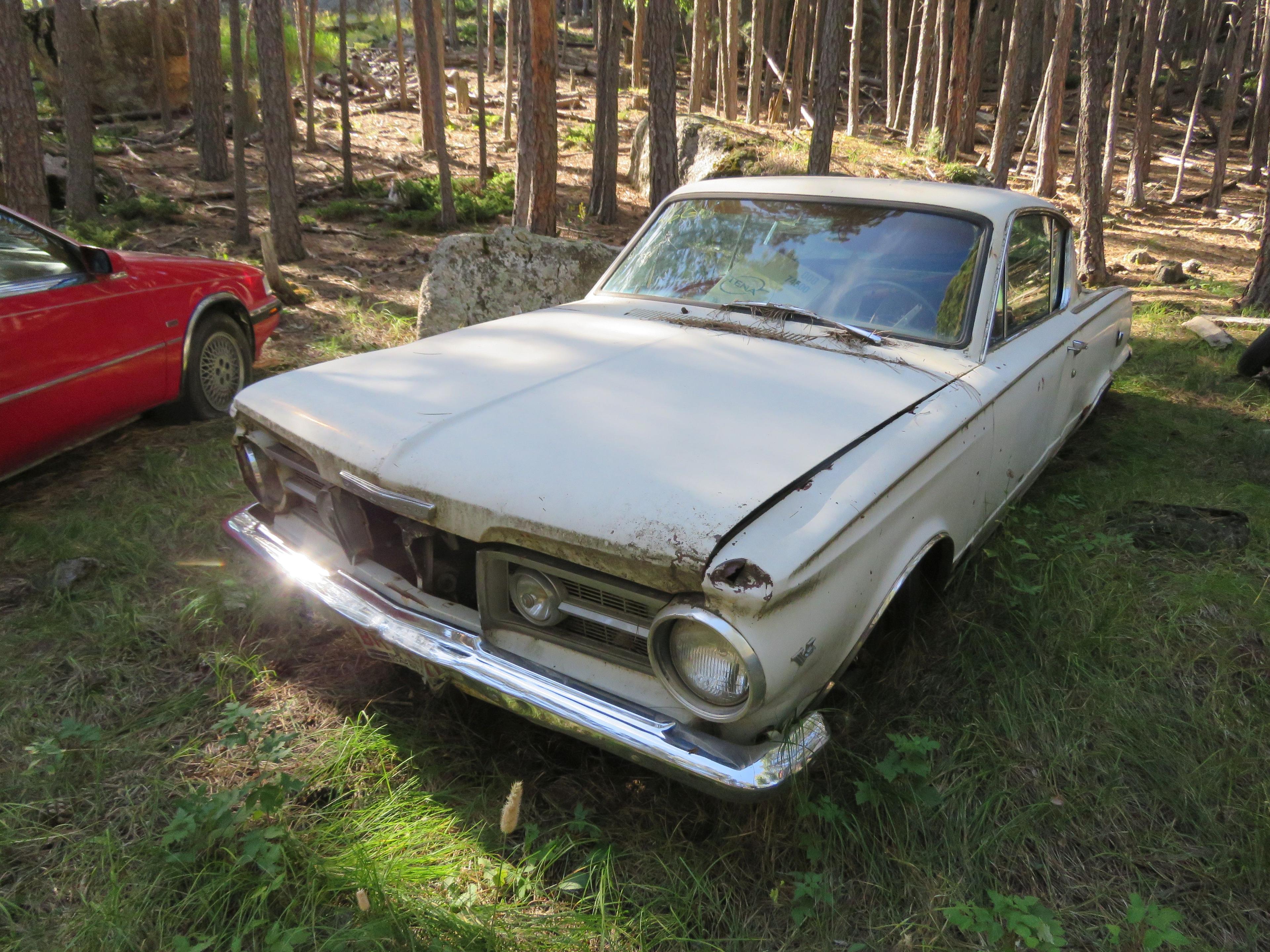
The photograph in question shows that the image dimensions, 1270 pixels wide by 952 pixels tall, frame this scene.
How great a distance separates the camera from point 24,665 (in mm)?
3029

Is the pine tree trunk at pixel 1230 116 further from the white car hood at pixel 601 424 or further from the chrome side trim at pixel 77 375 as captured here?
the chrome side trim at pixel 77 375

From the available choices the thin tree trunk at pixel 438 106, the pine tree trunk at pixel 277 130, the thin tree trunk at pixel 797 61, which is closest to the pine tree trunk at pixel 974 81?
the thin tree trunk at pixel 797 61

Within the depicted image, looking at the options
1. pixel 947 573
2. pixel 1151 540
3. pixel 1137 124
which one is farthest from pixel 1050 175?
pixel 947 573

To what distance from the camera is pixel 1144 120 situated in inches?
603

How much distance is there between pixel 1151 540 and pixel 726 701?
2.73m

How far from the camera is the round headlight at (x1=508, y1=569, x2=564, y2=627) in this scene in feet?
7.13

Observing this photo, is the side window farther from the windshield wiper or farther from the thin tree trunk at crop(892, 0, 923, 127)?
the thin tree trunk at crop(892, 0, 923, 127)

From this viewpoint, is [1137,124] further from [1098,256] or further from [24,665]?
[24,665]

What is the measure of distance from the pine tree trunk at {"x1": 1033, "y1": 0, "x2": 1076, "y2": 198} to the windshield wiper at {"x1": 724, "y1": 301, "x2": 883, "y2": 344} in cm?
1225

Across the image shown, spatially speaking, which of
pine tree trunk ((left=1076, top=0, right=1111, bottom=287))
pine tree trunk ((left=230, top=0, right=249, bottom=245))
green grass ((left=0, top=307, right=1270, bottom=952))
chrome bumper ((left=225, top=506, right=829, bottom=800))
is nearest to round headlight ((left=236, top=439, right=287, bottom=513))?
green grass ((left=0, top=307, right=1270, bottom=952))

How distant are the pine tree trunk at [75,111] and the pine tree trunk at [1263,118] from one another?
1770 centimetres

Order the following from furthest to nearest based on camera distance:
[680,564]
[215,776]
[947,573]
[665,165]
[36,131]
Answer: [665,165] < [36,131] < [947,573] < [215,776] < [680,564]

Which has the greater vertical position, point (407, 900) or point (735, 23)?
point (735, 23)

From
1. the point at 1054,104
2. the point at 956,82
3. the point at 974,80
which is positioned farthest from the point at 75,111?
the point at 974,80
